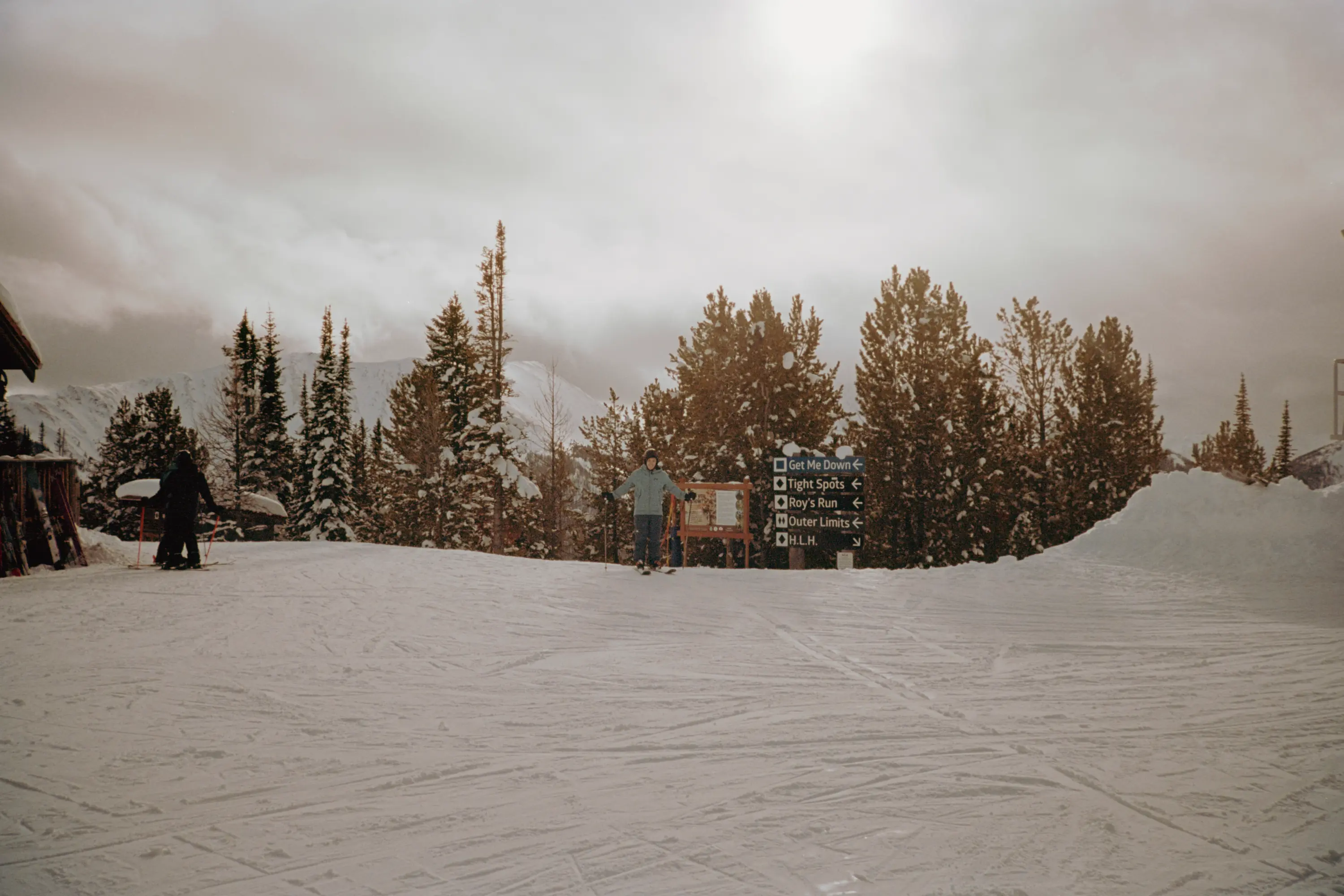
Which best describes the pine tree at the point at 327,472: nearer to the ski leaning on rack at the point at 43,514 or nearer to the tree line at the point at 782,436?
the tree line at the point at 782,436

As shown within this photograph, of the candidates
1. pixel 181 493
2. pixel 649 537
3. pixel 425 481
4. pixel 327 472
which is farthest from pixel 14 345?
pixel 327 472

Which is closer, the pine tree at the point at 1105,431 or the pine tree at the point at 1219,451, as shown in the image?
the pine tree at the point at 1105,431

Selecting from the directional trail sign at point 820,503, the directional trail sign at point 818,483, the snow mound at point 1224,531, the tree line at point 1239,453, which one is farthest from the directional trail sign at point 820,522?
the tree line at point 1239,453

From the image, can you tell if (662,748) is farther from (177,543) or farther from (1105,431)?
(1105,431)

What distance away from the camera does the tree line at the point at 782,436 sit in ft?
105

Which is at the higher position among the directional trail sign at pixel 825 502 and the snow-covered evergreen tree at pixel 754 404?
the snow-covered evergreen tree at pixel 754 404

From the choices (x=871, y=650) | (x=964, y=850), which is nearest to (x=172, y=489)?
(x=871, y=650)

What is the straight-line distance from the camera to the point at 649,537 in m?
13.0

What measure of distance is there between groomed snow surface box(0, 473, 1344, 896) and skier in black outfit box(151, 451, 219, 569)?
2.58 metres

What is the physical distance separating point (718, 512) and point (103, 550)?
11594 mm

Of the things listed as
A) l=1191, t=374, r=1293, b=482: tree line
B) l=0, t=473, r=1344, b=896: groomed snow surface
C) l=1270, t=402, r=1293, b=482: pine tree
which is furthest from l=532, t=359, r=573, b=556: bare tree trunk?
l=1270, t=402, r=1293, b=482: pine tree

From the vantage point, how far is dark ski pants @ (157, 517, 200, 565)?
12.1m

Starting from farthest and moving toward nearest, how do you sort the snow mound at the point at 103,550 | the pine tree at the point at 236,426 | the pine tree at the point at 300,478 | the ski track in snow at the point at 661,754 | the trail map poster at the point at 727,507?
1. the pine tree at the point at 236,426
2. the pine tree at the point at 300,478
3. the trail map poster at the point at 727,507
4. the snow mound at the point at 103,550
5. the ski track in snow at the point at 661,754

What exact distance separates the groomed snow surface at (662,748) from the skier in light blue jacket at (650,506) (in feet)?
11.2
